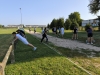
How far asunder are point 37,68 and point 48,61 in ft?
3.54

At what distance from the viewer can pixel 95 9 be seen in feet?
148

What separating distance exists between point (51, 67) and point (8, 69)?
69.4 inches

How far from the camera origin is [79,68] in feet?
23.1

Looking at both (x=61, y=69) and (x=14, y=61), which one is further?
(x=14, y=61)

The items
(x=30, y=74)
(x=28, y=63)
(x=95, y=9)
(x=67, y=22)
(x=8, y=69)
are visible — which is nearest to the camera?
(x=30, y=74)

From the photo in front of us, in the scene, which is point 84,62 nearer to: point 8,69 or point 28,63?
point 28,63

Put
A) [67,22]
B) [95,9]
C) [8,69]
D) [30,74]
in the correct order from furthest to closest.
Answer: [67,22]
[95,9]
[8,69]
[30,74]

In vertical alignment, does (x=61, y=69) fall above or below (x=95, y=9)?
below

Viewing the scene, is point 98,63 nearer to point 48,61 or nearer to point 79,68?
point 79,68

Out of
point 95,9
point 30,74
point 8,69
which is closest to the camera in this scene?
point 30,74

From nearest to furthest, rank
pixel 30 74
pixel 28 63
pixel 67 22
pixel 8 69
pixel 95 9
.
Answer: pixel 30 74
pixel 8 69
pixel 28 63
pixel 95 9
pixel 67 22

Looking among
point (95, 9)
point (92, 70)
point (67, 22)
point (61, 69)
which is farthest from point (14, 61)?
point (67, 22)

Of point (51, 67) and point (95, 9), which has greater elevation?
point (95, 9)

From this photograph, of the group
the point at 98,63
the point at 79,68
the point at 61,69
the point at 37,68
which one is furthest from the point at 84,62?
the point at 37,68
